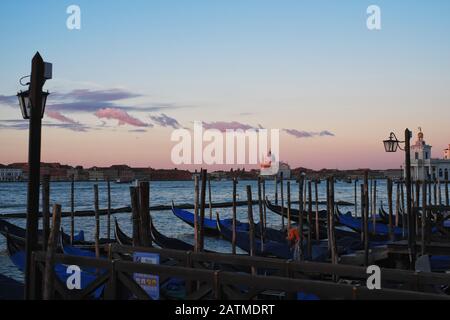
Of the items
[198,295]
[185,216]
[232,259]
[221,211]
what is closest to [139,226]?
[232,259]

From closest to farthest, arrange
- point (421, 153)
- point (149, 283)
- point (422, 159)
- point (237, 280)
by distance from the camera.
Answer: point (237, 280) → point (149, 283) → point (422, 159) → point (421, 153)

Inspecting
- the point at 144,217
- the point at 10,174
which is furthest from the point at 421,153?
the point at 10,174

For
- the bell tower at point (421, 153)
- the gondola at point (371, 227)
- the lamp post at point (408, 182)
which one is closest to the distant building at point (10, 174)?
the bell tower at point (421, 153)

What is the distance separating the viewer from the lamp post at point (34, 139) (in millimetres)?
5047

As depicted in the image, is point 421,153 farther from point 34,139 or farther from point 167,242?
point 34,139

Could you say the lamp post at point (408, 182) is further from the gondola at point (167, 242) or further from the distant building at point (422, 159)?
the distant building at point (422, 159)

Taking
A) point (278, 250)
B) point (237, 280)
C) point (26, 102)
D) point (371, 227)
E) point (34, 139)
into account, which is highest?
point (26, 102)

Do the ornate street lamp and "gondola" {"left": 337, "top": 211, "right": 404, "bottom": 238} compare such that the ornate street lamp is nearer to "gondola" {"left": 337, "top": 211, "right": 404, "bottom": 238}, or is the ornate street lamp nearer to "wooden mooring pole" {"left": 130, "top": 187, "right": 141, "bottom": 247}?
"wooden mooring pole" {"left": 130, "top": 187, "right": 141, "bottom": 247}

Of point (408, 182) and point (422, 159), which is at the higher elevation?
point (422, 159)

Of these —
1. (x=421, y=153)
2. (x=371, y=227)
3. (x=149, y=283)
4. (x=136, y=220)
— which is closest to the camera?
(x=149, y=283)

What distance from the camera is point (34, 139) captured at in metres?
5.11

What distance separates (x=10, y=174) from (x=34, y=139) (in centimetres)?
15078

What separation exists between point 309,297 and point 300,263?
959mm

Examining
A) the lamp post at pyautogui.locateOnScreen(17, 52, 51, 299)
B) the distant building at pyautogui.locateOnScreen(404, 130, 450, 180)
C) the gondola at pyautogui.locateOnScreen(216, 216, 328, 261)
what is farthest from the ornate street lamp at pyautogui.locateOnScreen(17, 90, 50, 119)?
the distant building at pyautogui.locateOnScreen(404, 130, 450, 180)
